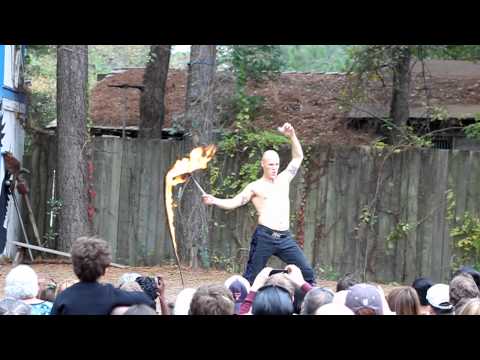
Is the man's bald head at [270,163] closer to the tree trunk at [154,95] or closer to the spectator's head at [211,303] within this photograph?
the spectator's head at [211,303]

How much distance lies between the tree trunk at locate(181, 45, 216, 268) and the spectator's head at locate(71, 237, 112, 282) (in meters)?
8.49

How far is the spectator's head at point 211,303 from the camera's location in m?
4.23

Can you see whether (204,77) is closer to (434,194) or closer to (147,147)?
(147,147)

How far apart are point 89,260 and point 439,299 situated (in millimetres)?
2330

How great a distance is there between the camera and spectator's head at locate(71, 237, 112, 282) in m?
4.49

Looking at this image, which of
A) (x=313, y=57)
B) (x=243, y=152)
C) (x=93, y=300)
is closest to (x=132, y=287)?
(x=93, y=300)

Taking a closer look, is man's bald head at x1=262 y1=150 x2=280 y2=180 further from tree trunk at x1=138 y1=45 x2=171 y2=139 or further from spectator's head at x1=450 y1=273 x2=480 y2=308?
tree trunk at x1=138 y1=45 x2=171 y2=139

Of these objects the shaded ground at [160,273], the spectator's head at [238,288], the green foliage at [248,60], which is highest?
the green foliage at [248,60]

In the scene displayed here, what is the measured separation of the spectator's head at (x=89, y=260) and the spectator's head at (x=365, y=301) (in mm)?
1354

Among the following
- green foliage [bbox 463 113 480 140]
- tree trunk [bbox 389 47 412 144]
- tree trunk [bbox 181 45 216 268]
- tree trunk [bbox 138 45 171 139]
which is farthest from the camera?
tree trunk [bbox 138 45 171 139]

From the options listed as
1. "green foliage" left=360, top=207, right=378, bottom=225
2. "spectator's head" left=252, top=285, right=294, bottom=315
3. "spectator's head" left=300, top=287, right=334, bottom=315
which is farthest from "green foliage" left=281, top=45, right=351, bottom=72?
"spectator's head" left=252, top=285, right=294, bottom=315

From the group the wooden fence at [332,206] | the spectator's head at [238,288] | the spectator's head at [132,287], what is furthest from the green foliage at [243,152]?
the spectator's head at [132,287]

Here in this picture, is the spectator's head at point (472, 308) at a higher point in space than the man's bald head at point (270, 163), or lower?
lower
